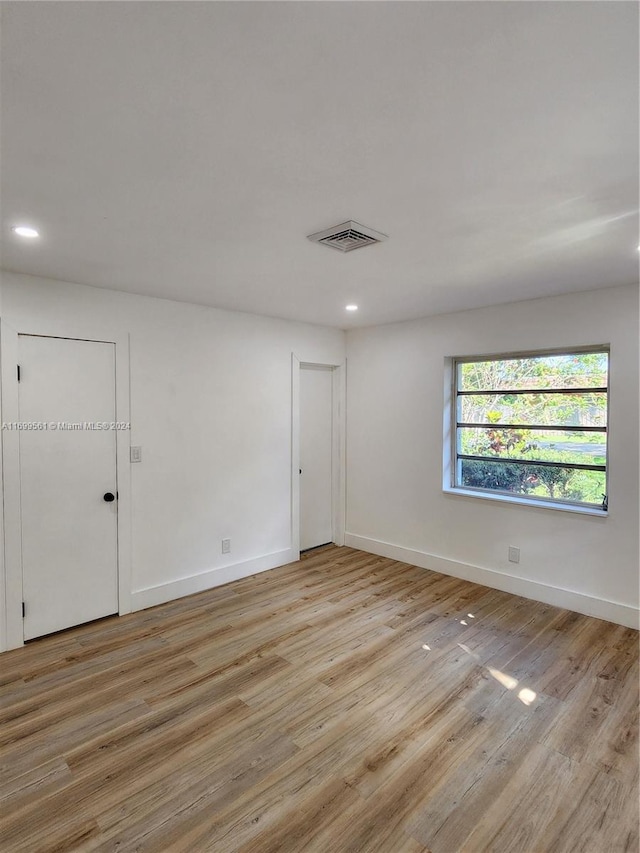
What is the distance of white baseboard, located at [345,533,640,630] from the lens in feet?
11.3

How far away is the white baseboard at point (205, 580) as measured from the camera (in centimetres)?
373

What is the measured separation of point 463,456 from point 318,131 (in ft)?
11.7

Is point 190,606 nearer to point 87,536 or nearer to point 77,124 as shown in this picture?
point 87,536

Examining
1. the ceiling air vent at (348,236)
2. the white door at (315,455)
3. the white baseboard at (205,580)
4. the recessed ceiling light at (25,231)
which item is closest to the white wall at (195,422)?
the white baseboard at (205,580)

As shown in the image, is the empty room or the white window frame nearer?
the empty room

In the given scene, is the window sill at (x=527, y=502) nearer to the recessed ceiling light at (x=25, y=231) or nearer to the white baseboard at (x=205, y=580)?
the white baseboard at (x=205, y=580)

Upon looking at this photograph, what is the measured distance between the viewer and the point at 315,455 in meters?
5.19

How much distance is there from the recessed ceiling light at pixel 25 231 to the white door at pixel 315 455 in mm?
2962

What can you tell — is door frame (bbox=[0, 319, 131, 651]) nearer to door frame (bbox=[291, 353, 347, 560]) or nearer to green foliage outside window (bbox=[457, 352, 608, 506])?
door frame (bbox=[291, 353, 347, 560])

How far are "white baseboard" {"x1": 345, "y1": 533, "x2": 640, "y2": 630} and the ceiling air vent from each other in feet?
10.3

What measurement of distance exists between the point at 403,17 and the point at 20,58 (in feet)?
3.28

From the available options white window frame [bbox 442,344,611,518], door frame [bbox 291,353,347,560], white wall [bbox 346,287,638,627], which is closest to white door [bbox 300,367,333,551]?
door frame [bbox 291,353,347,560]

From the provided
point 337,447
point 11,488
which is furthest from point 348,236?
point 337,447

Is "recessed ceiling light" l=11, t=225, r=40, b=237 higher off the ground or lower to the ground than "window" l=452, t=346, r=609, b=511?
higher
